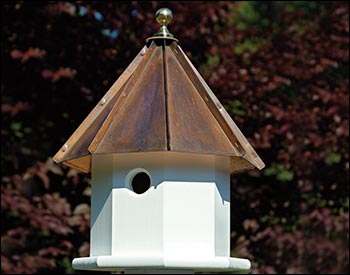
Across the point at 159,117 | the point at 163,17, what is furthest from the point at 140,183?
the point at 163,17

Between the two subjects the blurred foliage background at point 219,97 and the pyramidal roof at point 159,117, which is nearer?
the pyramidal roof at point 159,117

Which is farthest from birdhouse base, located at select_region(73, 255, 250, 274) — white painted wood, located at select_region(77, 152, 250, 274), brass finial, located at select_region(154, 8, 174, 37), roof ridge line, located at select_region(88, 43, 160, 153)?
brass finial, located at select_region(154, 8, 174, 37)

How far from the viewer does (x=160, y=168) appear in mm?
4008

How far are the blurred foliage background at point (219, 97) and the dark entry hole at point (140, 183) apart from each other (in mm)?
3185

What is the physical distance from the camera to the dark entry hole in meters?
4.11

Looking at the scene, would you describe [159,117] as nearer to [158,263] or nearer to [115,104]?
[115,104]

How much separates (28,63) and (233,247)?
2.18 metres

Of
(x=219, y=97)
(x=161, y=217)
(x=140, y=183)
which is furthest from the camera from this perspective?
(x=219, y=97)

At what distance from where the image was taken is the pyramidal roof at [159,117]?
12.9ft

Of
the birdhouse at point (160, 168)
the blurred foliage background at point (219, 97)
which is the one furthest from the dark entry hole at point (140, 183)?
the blurred foliage background at point (219, 97)

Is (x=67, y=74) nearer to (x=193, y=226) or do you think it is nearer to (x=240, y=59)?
(x=240, y=59)

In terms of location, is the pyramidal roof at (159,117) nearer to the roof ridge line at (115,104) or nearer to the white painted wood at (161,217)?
the roof ridge line at (115,104)

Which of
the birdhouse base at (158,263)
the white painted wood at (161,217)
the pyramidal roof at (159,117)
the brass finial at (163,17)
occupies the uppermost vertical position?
the brass finial at (163,17)

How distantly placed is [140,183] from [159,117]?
327mm
